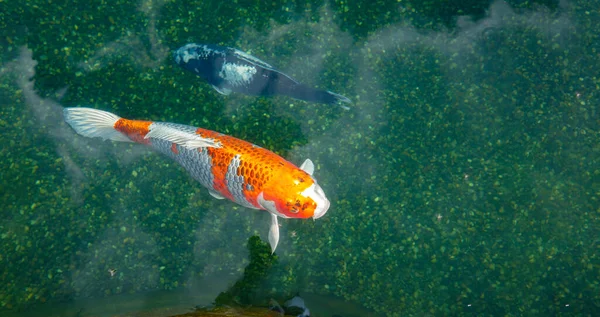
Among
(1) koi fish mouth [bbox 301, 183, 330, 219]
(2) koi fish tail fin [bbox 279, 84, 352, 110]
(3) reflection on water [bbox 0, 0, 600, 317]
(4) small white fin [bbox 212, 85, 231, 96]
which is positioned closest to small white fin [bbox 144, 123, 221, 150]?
(3) reflection on water [bbox 0, 0, 600, 317]

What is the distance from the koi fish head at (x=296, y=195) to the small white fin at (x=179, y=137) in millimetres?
693

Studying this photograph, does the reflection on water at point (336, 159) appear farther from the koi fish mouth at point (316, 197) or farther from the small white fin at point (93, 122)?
the koi fish mouth at point (316, 197)

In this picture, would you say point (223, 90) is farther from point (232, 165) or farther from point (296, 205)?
point (296, 205)

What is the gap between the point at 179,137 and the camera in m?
3.30

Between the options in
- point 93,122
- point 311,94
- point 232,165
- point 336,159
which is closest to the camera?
point 232,165

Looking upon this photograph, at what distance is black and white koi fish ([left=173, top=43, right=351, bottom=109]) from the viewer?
12.5 feet

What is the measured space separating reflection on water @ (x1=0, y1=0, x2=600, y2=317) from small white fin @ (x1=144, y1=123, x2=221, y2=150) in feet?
2.15

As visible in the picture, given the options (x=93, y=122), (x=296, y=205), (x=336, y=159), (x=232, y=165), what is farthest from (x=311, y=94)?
(x=93, y=122)

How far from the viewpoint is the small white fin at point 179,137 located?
3215mm

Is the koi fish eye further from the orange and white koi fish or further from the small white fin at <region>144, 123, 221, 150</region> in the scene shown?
the small white fin at <region>144, 123, 221, 150</region>

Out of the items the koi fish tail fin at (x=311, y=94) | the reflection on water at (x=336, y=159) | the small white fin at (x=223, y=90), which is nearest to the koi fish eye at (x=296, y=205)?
the reflection on water at (x=336, y=159)

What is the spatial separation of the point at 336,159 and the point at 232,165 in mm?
1372

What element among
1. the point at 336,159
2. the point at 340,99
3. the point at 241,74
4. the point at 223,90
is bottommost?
the point at 336,159

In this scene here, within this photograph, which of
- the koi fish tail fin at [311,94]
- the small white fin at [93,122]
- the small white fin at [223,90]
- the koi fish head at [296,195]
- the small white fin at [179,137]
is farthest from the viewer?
the small white fin at [223,90]
